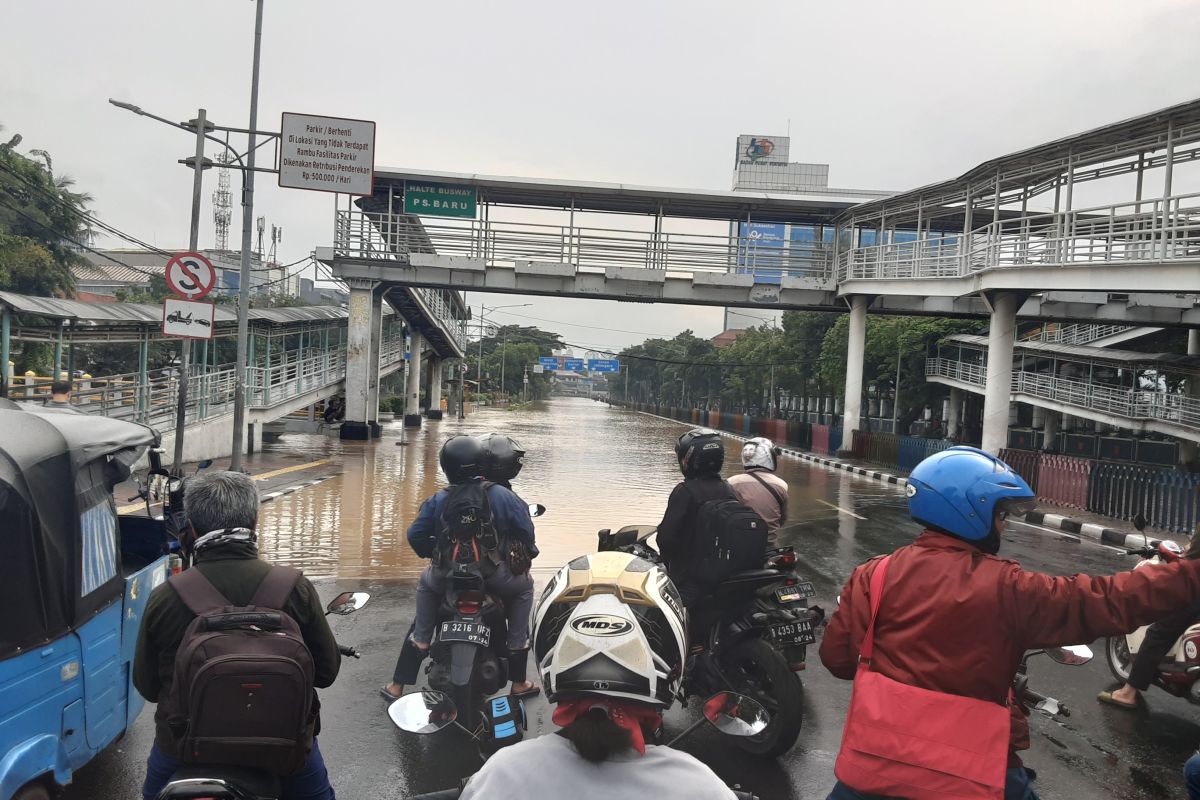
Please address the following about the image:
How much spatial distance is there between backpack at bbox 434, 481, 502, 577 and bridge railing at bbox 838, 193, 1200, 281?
13482mm

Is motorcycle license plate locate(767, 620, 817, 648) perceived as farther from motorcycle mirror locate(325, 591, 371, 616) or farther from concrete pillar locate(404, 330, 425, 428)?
concrete pillar locate(404, 330, 425, 428)

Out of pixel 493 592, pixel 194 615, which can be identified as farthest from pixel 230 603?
pixel 493 592

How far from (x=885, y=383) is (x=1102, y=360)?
39.5 feet

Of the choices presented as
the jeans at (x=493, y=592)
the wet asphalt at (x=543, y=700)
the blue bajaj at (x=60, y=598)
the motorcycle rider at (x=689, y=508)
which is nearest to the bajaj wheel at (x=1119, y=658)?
the wet asphalt at (x=543, y=700)

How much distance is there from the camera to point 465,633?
386 centimetres

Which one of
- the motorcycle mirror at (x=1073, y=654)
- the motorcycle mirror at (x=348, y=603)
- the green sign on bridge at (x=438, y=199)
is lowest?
the motorcycle mirror at (x=348, y=603)

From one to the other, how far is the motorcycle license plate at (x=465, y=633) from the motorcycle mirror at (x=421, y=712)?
1.15 m

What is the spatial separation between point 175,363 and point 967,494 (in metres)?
20.7

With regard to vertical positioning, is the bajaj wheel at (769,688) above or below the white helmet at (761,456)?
below

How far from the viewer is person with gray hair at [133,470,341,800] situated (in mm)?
2518

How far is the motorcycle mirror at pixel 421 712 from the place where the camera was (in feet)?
8.09

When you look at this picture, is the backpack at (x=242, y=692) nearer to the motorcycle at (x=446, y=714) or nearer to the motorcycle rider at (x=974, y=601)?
the motorcycle at (x=446, y=714)

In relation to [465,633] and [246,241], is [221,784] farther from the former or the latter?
[246,241]

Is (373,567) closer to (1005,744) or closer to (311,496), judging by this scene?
(311,496)
